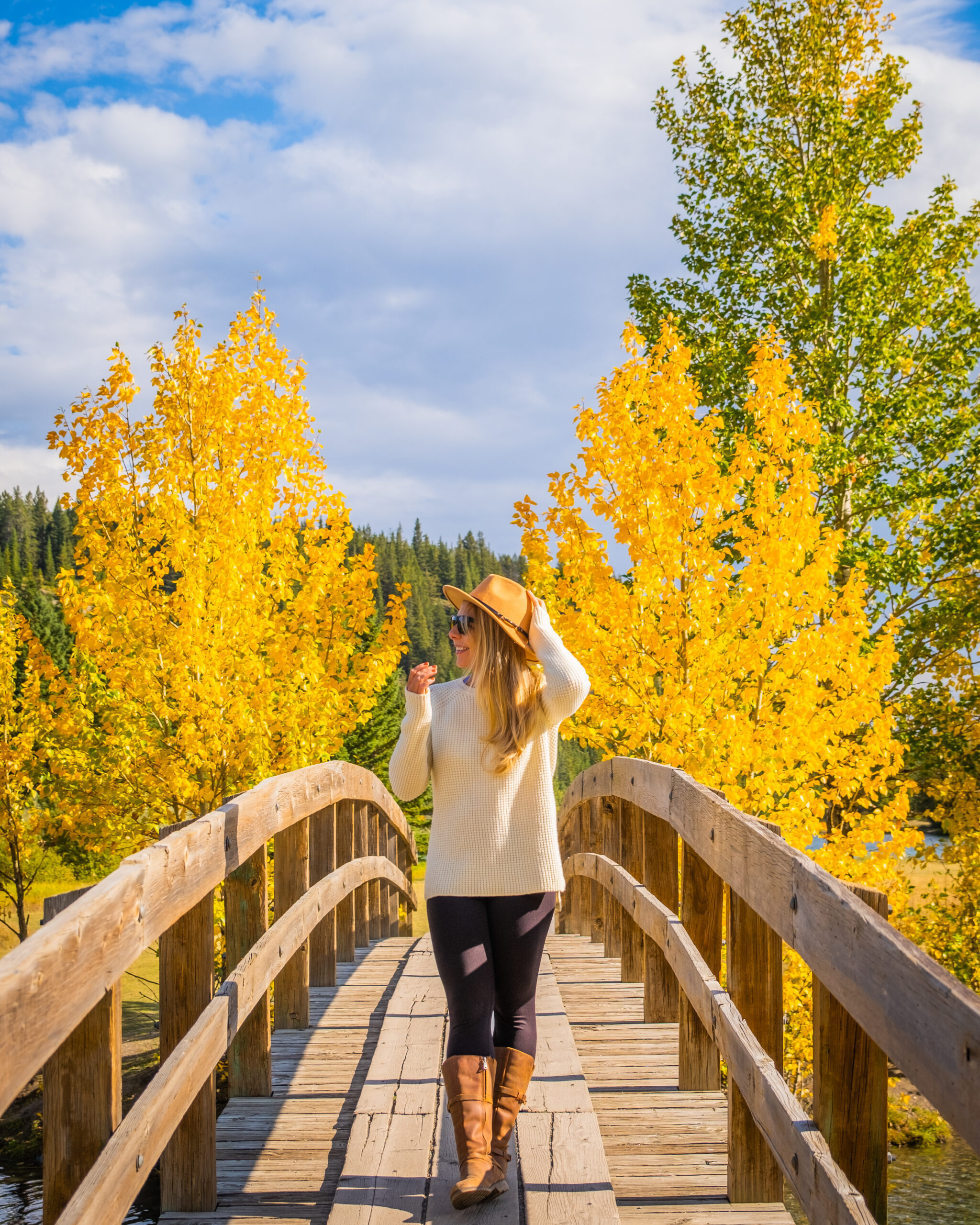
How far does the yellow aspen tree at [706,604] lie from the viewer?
7645 mm

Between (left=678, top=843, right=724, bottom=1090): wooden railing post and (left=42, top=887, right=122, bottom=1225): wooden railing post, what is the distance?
7.91 ft

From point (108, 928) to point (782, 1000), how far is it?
1960mm

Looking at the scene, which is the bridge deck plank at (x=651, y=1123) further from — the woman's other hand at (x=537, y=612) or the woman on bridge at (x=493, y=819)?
the woman's other hand at (x=537, y=612)

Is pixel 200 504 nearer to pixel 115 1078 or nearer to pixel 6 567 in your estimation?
pixel 115 1078

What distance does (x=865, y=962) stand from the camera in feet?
6.04

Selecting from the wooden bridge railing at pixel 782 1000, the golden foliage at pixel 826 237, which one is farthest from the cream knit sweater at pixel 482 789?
the golden foliage at pixel 826 237

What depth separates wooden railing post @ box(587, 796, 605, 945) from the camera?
7.68 meters

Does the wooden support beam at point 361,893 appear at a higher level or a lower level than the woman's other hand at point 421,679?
lower

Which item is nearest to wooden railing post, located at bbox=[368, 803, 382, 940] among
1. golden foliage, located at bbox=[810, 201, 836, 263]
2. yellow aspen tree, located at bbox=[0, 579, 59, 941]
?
yellow aspen tree, located at bbox=[0, 579, 59, 941]

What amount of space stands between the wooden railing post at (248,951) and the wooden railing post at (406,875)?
6.60 m

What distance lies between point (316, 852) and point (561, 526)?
3821mm

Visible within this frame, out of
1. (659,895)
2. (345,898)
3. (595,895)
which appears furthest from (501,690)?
(595,895)

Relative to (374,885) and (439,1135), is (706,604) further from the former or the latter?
(439,1135)

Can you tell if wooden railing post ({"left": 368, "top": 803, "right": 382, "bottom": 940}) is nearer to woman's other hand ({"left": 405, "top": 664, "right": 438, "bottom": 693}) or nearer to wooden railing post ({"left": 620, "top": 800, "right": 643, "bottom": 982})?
wooden railing post ({"left": 620, "top": 800, "right": 643, "bottom": 982})
